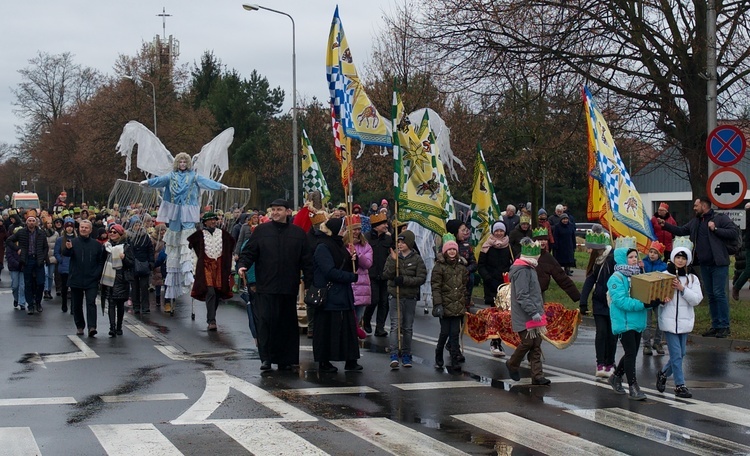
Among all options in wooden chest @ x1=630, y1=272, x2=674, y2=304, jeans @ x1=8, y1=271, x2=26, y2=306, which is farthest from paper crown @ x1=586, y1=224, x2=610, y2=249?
jeans @ x1=8, y1=271, x2=26, y2=306

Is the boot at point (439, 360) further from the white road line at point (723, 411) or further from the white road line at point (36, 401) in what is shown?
the white road line at point (36, 401)

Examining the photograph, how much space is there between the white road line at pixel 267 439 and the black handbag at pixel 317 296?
307cm

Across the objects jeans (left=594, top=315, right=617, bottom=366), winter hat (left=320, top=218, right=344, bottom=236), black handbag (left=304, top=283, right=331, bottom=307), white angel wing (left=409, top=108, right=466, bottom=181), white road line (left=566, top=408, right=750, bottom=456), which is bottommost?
white road line (left=566, top=408, right=750, bottom=456)

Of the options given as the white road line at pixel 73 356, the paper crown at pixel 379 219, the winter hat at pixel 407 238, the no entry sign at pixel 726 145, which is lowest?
the white road line at pixel 73 356

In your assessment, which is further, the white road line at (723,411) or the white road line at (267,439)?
the white road line at (723,411)

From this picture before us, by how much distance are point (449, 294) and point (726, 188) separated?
16.2 feet

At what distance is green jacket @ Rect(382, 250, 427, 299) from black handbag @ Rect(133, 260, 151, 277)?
25.9 feet

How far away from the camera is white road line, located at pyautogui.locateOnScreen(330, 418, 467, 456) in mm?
7820

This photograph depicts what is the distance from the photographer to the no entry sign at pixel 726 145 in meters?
14.5

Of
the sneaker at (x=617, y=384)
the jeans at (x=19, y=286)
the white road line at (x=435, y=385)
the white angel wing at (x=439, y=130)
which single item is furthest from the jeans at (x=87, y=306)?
the white angel wing at (x=439, y=130)

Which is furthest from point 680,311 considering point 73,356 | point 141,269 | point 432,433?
point 141,269

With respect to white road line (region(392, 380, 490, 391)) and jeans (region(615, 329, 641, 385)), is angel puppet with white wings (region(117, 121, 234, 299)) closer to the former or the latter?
white road line (region(392, 380, 490, 391))

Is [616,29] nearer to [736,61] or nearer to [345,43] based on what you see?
[736,61]

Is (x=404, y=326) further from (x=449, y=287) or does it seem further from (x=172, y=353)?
(x=172, y=353)
